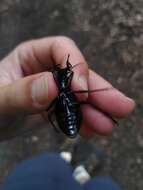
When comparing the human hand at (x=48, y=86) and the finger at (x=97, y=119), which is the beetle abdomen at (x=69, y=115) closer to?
the human hand at (x=48, y=86)

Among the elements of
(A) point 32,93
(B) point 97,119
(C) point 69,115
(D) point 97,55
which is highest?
(A) point 32,93

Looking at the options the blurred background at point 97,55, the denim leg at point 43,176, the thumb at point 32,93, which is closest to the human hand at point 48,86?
the thumb at point 32,93

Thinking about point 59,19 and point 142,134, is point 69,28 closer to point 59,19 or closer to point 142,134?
point 59,19

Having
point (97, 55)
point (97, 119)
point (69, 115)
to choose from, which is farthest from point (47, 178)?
point (97, 55)

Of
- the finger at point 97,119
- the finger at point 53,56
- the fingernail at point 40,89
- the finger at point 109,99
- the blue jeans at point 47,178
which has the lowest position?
the blue jeans at point 47,178

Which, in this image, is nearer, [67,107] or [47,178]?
[67,107]

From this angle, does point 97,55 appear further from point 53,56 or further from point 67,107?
point 67,107

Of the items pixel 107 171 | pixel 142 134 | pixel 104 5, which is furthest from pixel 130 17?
pixel 107 171

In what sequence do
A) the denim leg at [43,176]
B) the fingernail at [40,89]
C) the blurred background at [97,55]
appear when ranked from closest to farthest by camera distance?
1. the fingernail at [40,89]
2. the denim leg at [43,176]
3. the blurred background at [97,55]
